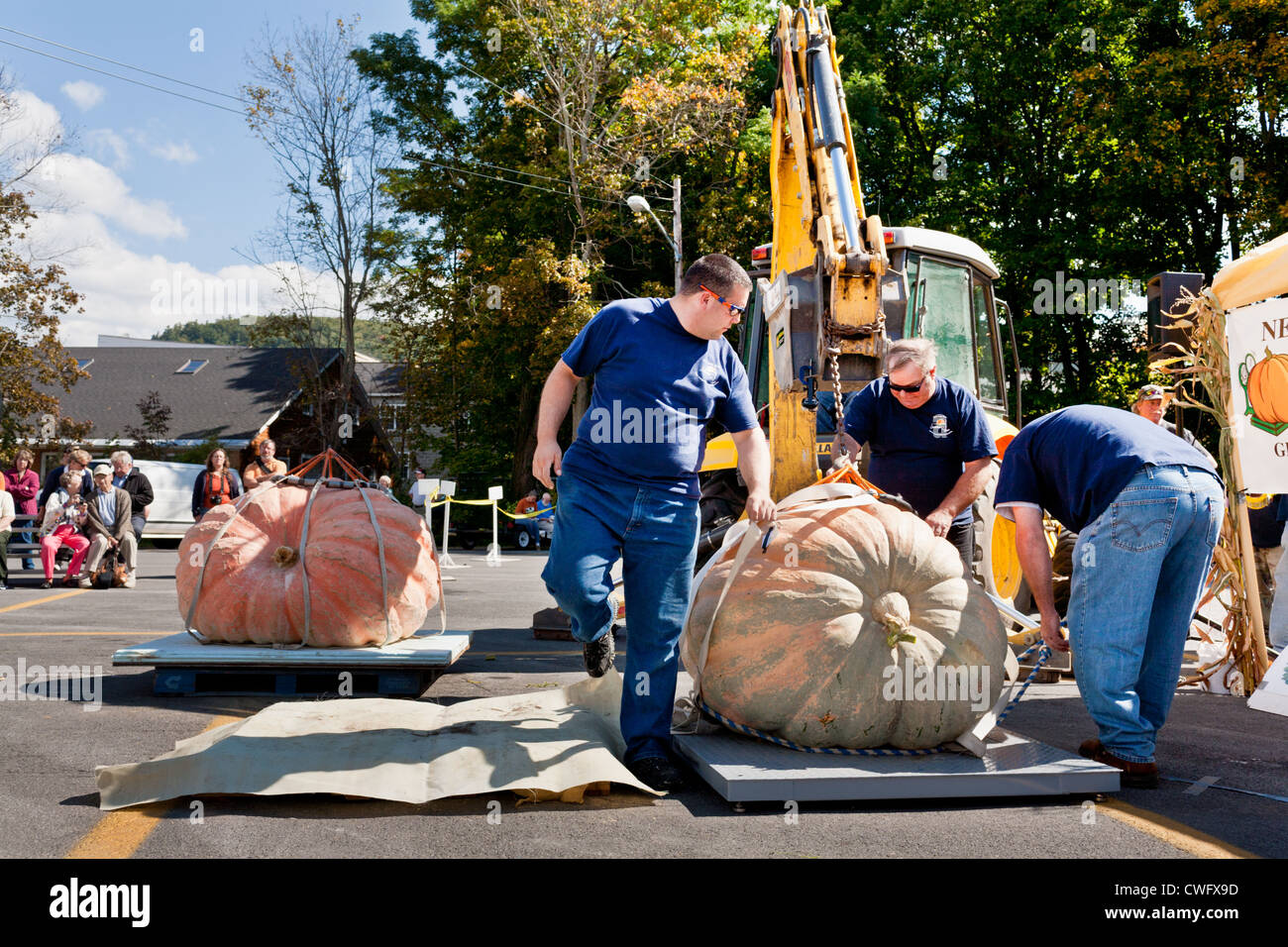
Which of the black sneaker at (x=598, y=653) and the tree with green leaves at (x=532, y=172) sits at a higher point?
the tree with green leaves at (x=532, y=172)

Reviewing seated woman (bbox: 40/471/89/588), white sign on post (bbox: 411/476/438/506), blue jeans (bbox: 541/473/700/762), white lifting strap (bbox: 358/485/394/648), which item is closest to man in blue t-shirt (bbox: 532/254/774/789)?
blue jeans (bbox: 541/473/700/762)

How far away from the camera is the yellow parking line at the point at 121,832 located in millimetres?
3199

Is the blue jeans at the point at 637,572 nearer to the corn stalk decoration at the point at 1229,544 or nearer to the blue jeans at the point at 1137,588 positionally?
the blue jeans at the point at 1137,588

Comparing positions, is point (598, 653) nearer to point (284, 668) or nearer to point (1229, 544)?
point (284, 668)

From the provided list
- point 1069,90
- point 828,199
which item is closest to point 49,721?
point 828,199

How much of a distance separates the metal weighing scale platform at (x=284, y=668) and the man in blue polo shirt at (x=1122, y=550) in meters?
3.33

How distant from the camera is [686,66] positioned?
2711cm

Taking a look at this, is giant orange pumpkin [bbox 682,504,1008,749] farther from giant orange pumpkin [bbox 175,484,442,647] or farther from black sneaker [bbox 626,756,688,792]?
giant orange pumpkin [bbox 175,484,442,647]

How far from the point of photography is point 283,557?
20.4 feet

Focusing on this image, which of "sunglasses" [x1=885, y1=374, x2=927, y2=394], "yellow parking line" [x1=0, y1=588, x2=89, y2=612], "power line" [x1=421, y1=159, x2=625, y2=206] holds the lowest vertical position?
"yellow parking line" [x1=0, y1=588, x2=89, y2=612]

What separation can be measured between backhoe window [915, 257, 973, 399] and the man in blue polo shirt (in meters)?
4.12

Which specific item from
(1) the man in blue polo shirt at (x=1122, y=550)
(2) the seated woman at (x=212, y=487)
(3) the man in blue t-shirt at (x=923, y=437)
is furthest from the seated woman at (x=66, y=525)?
(1) the man in blue polo shirt at (x=1122, y=550)

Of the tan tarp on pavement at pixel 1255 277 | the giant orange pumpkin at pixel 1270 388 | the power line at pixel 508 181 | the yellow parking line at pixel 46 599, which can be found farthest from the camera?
the power line at pixel 508 181

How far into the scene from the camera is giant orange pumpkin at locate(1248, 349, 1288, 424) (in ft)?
21.1
